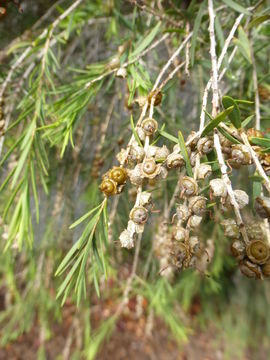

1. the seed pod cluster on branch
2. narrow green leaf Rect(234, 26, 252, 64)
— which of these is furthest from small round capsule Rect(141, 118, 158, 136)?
narrow green leaf Rect(234, 26, 252, 64)

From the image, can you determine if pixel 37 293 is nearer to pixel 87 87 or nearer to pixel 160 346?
pixel 87 87

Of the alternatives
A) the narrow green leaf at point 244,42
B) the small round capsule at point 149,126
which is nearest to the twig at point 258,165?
the small round capsule at point 149,126

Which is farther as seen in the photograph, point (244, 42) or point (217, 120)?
point (244, 42)

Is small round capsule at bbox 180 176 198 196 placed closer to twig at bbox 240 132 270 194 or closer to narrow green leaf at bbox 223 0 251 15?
twig at bbox 240 132 270 194

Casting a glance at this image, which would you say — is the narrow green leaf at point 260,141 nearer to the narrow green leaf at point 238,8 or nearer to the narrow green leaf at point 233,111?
the narrow green leaf at point 233,111

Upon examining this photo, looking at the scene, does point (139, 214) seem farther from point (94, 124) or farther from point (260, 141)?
point (94, 124)

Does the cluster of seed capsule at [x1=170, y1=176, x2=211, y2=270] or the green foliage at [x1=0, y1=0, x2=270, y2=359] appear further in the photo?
the green foliage at [x1=0, y1=0, x2=270, y2=359]

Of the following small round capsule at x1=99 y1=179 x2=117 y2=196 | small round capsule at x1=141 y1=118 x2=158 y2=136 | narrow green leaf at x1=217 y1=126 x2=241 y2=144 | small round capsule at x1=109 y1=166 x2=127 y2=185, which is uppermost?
small round capsule at x1=141 y1=118 x2=158 y2=136

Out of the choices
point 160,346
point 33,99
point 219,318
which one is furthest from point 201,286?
point 33,99

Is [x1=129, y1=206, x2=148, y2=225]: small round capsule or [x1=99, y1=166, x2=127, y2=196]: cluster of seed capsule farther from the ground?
[x1=99, y1=166, x2=127, y2=196]: cluster of seed capsule

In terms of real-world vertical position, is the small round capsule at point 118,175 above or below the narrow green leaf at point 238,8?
below

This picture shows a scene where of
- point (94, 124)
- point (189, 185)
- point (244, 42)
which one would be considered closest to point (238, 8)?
point (244, 42)
